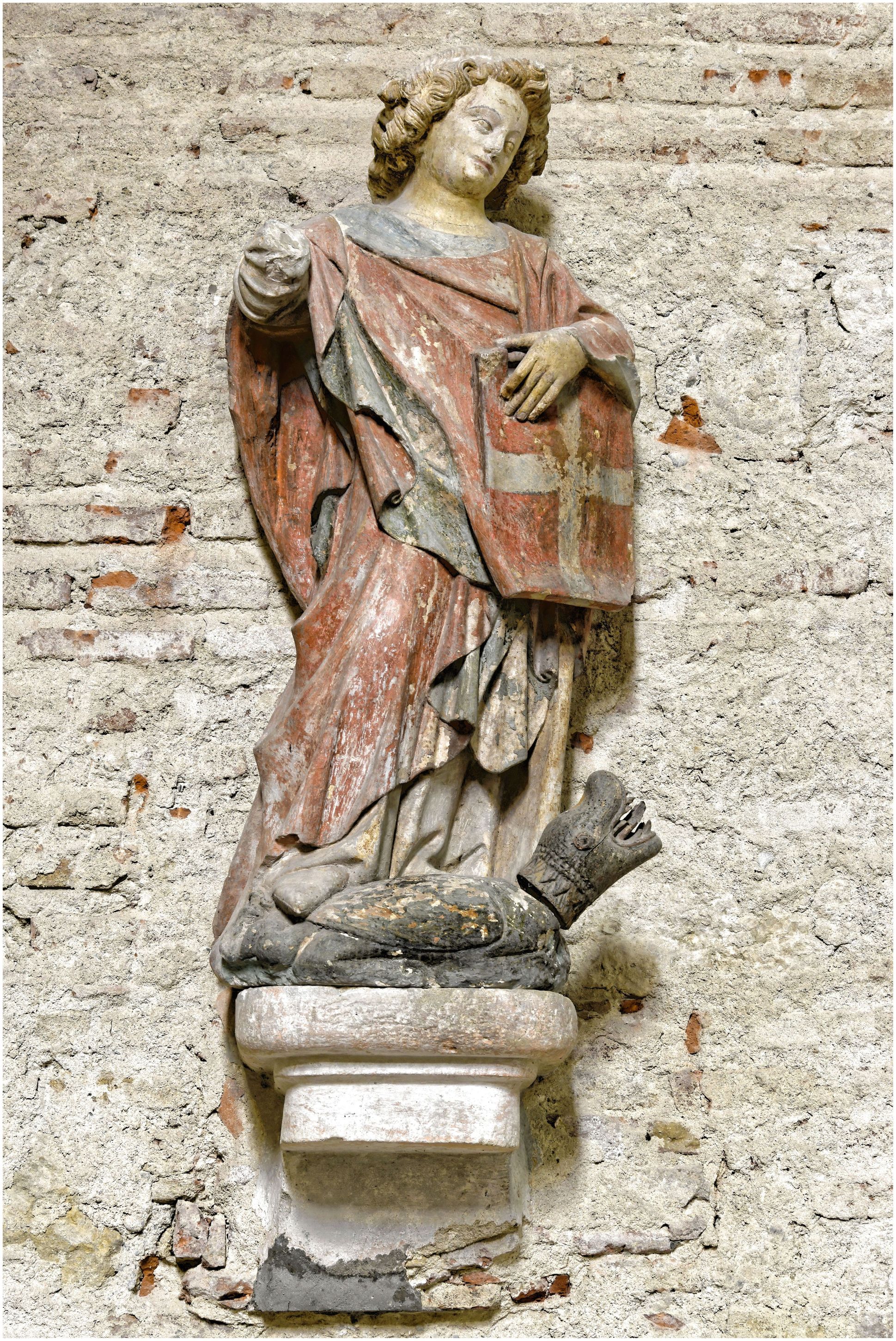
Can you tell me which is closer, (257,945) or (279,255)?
(257,945)

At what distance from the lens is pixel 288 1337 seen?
2.05 m

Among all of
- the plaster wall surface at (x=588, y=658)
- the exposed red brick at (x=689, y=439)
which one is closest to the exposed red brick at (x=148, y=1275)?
the plaster wall surface at (x=588, y=658)

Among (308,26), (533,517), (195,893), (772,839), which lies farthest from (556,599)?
(308,26)

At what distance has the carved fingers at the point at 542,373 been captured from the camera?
2.09m

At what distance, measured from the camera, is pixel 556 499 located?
2100mm

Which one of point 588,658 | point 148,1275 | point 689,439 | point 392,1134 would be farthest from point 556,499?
point 148,1275

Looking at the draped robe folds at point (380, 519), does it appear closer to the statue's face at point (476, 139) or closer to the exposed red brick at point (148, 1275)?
the statue's face at point (476, 139)

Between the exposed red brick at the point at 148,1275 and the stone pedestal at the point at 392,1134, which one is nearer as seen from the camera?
the stone pedestal at the point at 392,1134

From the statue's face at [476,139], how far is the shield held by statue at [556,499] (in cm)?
30

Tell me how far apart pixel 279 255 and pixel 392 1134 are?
119 cm

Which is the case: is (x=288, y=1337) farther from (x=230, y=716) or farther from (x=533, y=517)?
(x=533, y=517)

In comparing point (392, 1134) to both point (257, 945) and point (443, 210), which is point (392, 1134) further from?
point (443, 210)

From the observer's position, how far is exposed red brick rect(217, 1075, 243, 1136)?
2.14m

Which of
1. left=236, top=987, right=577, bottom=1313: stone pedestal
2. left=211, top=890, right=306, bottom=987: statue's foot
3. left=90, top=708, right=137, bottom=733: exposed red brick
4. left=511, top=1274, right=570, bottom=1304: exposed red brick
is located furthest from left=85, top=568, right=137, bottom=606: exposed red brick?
left=511, top=1274, right=570, bottom=1304: exposed red brick
